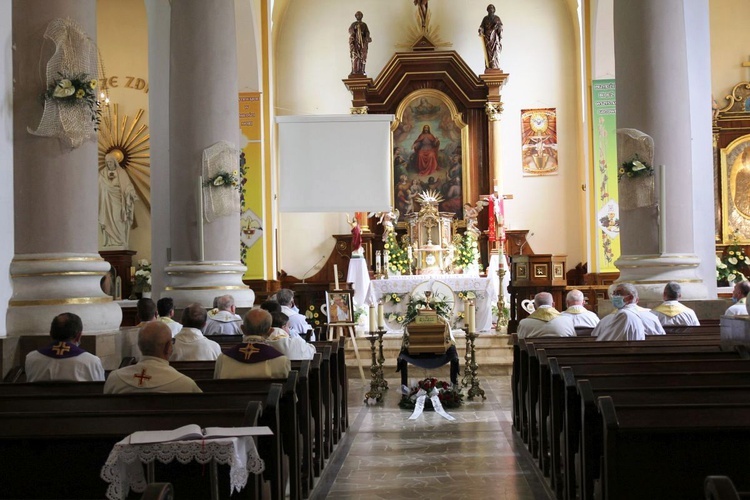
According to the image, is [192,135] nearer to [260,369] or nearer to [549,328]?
[549,328]

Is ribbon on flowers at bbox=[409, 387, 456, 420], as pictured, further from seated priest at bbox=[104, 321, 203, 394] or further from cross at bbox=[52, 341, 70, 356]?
seated priest at bbox=[104, 321, 203, 394]

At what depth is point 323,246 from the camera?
63.4 feet

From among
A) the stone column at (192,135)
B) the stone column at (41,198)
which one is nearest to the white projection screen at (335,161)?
the stone column at (192,135)

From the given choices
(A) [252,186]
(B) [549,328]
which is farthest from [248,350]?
(A) [252,186]

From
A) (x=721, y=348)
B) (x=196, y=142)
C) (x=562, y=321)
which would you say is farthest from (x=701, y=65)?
(x=196, y=142)

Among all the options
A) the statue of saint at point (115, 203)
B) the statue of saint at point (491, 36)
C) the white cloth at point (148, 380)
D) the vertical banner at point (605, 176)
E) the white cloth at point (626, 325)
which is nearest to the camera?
the white cloth at point (148, 380)

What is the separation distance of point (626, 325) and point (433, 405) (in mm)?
2625

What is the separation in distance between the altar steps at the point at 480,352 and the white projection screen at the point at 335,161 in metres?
2.26

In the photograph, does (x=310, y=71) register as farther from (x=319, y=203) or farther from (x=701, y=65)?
(x=701, y=65)

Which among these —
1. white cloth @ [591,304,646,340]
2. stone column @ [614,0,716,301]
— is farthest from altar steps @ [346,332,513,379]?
white cloth @ [591,304,646,340]

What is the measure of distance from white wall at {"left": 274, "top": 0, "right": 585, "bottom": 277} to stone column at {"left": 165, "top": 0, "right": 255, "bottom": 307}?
30.6 ft

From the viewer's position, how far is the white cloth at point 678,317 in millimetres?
8734

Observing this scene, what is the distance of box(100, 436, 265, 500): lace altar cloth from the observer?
137 inches

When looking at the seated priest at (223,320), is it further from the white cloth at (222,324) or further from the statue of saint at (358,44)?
the statue of saint at (358,44)
